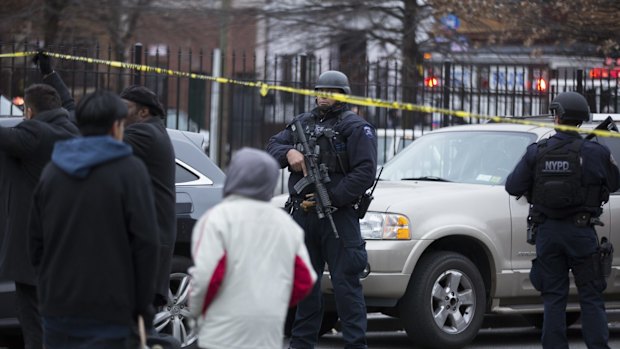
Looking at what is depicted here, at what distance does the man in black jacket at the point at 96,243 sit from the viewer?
481cm

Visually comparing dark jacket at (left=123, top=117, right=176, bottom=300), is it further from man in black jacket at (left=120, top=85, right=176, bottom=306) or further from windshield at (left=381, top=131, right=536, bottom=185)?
windshield at (left=381, top=131, right=536, bottom=185)

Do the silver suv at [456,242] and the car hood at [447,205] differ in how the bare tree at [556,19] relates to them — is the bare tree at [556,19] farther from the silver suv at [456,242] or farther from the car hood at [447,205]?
the car hood at [447,205]

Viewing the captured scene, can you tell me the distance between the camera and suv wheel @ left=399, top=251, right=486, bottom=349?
340 inches

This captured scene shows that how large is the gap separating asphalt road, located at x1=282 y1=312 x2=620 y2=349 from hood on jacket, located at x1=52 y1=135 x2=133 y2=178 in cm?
452

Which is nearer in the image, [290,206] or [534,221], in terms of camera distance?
[534,221]

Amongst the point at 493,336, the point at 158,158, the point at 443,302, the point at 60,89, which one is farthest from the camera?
the point at 493,336

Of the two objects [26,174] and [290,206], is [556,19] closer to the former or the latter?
[290,206]

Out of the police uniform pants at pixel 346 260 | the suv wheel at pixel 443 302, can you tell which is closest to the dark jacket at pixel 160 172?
the police uniform pants at pixel 346 260

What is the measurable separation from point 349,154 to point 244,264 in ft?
10.7

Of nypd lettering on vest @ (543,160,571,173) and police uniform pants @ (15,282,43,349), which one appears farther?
nypd lettering on vest @ (543,160,571,173)

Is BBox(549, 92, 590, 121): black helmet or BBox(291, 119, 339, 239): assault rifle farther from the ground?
BBox(549, 92, 590, 121): black helmet

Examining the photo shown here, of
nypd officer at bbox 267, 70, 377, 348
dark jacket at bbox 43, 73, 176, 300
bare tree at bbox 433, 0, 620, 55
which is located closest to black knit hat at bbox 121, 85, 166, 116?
dark jacket at bbox 43, 73, 176, 300

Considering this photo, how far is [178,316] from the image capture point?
7891mm

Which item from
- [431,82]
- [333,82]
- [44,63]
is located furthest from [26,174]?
[431,82]
